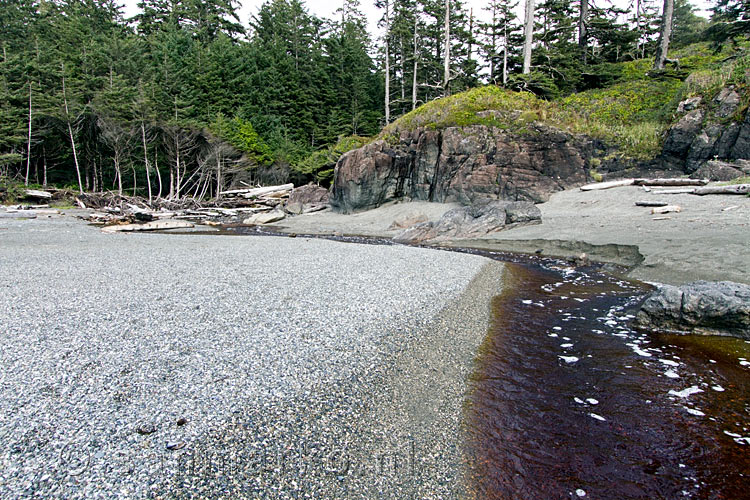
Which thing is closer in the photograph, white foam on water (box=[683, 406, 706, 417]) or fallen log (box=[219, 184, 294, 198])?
white foam on water (box=[683, 406, 706, 417])

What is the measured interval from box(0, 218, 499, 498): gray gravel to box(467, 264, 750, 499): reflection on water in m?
0.41

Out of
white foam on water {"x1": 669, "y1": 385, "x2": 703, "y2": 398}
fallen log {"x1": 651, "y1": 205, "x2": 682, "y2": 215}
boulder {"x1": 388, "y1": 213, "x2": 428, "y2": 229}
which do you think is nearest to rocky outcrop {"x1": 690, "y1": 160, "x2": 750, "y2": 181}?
fallen log {"x1": 651, "y1": 205, "x2": 682, "y2": 215}

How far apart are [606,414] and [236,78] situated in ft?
157

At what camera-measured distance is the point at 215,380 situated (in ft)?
12.3

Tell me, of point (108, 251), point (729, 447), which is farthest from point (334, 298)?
point (108, 251)

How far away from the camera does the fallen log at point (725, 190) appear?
12219mm

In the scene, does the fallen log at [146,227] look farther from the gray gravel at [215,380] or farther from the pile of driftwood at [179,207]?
the gray gravel at [215,380]

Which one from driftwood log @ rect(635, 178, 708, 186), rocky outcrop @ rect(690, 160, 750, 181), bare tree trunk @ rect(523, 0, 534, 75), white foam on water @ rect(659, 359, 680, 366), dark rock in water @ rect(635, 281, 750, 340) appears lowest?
white foam on water @ rect(659, 359, 680, 366)

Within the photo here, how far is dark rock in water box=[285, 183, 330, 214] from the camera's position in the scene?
29.3 meters

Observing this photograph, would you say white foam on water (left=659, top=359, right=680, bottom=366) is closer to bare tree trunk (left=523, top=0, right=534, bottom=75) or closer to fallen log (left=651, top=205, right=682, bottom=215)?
fallen log (left=651, top=205, right=682, bottom=215)

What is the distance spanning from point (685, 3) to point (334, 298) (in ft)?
234

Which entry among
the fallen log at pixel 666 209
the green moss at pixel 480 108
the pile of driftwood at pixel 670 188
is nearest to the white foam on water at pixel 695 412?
the pile of driftwood at pixel 670 188

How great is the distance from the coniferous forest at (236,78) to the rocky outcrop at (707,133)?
9.73 metres

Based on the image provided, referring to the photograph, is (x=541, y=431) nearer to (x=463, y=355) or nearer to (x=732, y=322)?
(x=463, y=355)
